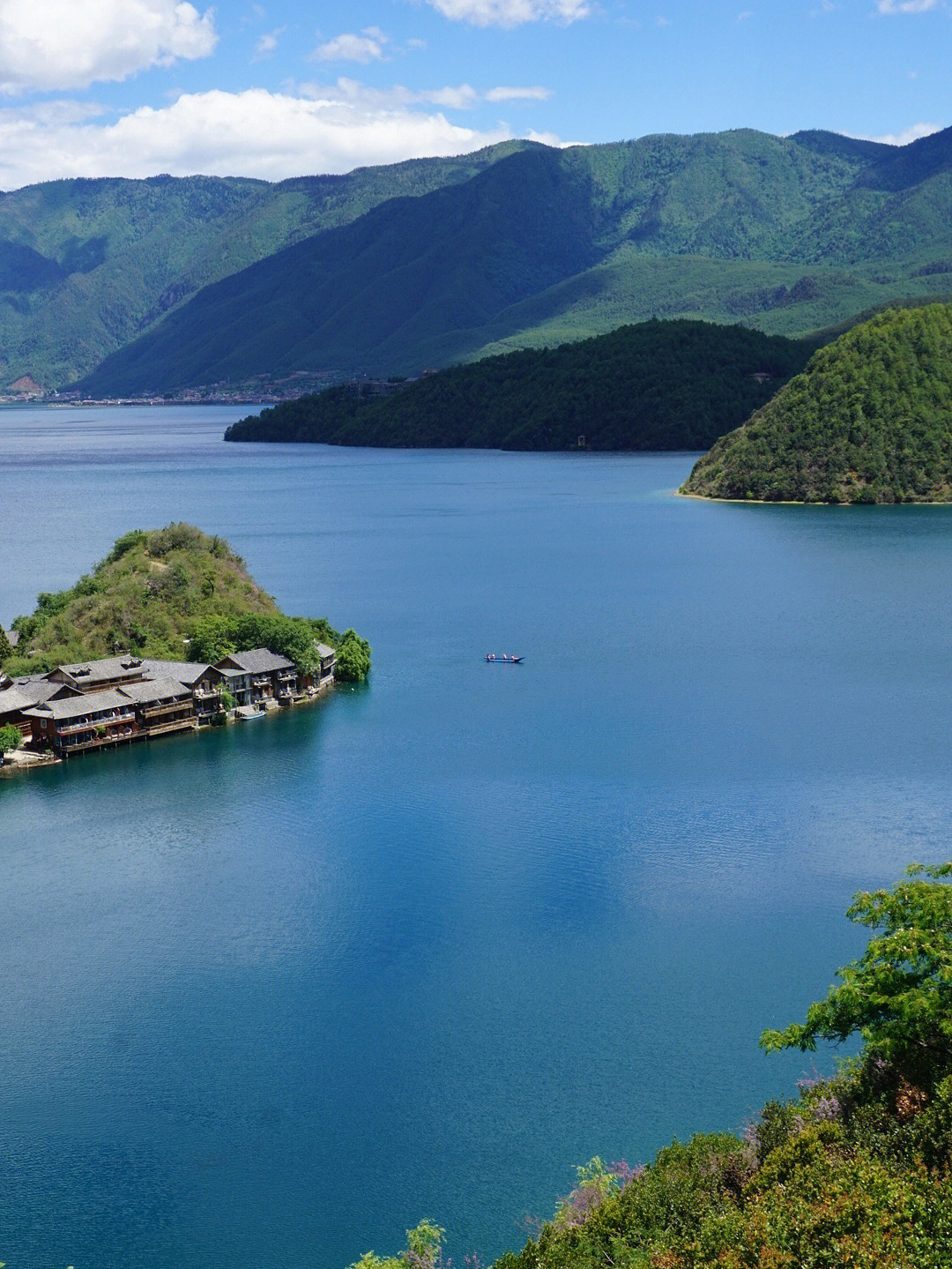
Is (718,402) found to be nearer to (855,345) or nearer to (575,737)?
(855,345)

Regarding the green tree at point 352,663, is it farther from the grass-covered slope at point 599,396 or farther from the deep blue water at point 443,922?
the grass-covered slope at point 599,396

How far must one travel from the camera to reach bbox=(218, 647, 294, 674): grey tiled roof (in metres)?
35.4

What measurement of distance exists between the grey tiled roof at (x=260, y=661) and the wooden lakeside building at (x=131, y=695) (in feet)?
0.07

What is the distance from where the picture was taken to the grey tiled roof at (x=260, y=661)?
3538cm

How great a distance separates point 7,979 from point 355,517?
57.8m

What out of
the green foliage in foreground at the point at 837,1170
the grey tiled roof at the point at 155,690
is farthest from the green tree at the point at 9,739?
the green foliage in foreground at the point at 837,1170

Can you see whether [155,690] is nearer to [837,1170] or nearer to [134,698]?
[134,698]

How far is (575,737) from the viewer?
31719 mm

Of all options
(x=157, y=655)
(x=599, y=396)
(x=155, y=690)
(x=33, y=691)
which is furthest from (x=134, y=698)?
(x=599, y=396)

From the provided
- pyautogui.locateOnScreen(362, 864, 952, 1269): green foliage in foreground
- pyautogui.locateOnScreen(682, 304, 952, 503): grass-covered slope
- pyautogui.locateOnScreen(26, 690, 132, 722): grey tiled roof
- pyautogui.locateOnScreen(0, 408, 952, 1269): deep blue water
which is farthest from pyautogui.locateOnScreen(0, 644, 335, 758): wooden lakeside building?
pyautogui.locateOnScreen(682, 304, 952, 503): grass-covered slope

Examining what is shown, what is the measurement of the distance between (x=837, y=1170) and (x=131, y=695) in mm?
23505

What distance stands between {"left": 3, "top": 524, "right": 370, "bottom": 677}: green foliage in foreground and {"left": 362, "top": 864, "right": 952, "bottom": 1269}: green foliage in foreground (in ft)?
75.3

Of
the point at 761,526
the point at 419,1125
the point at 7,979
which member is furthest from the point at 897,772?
the point at 761,526

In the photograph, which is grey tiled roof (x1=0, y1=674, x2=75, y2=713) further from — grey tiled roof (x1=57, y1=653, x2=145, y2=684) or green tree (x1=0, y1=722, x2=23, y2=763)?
green tree (x1=0, y1=722, x2=23, y2=763)
